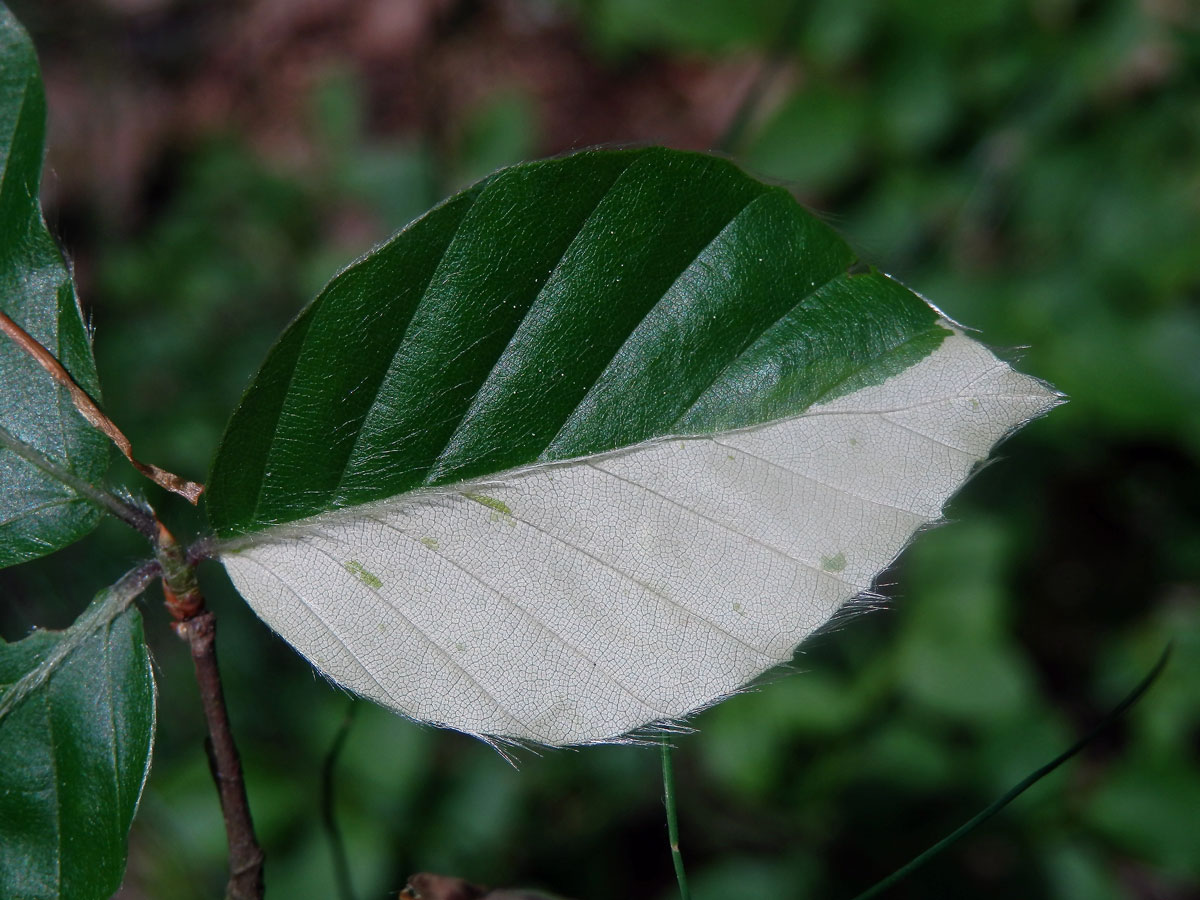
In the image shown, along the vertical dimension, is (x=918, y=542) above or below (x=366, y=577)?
below

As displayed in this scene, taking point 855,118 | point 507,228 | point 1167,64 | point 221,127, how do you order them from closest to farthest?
point 507,228 < point 855,118 < point 1167,64 < point 221,127

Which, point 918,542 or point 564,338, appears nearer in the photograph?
point 564,338

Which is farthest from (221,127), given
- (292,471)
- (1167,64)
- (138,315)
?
(292,471)

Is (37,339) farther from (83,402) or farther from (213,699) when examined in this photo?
(213,699)

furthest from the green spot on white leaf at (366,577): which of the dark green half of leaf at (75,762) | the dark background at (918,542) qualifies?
the dark background at (918,542)

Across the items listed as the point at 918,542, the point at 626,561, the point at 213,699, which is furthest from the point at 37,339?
the point at 918,542

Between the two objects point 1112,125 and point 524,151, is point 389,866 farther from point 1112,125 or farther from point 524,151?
point 1112,125

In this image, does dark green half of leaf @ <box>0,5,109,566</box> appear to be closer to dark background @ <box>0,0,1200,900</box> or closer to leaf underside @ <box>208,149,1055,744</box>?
leaf underside @ <box>208,149,1055,744</box>
